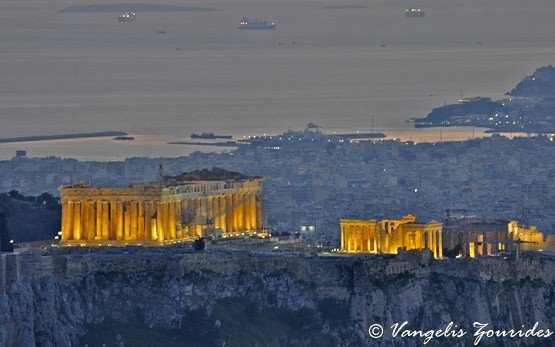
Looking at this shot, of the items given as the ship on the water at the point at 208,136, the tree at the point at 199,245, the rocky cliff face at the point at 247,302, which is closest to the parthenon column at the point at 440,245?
the rocky cliff face at the point at 247,302

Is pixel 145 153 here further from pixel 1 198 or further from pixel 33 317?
pixel 33 317

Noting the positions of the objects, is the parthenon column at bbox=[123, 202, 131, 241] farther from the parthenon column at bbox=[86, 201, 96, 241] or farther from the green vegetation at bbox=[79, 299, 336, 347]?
the green vegetation at bbox=[79, 299, 336, 347]

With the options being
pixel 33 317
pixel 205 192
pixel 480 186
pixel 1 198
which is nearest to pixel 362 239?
pixel 205 192

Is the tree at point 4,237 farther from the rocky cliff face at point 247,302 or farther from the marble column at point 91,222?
the marble column at point 91,222

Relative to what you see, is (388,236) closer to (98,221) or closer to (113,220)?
(113,220)

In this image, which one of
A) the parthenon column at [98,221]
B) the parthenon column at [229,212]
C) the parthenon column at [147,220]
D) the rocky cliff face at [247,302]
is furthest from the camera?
the parthenon column at [229,212]

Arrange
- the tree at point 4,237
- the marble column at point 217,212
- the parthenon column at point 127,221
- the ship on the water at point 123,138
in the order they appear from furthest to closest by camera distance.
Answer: the ship on the water at point 123,138
the marble column at point 217,212
the parthenon column at point 127,221
the tree at point 4,237

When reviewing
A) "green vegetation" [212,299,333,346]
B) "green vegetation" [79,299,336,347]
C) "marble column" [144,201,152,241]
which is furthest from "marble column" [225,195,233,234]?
"green vegetation" [212,299,333,346]
